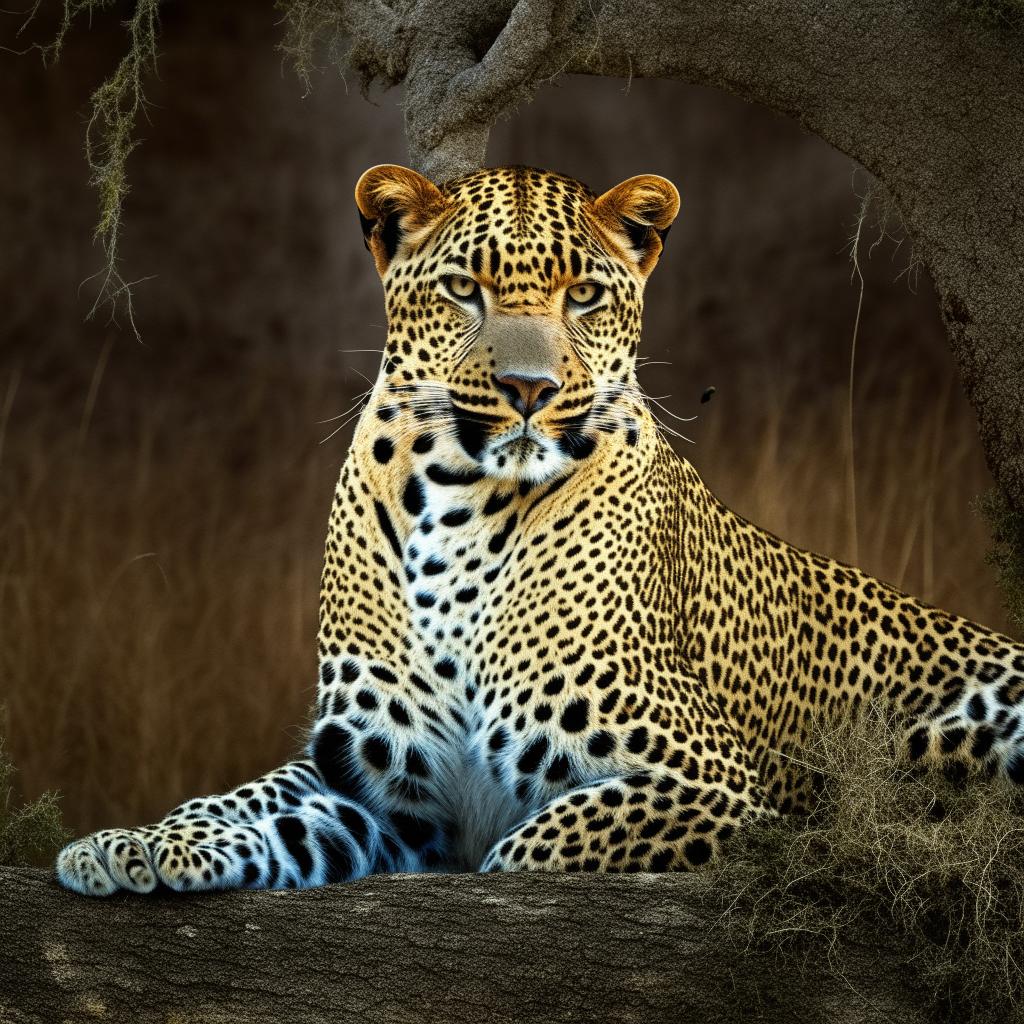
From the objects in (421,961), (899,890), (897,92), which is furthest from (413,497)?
(897,92)

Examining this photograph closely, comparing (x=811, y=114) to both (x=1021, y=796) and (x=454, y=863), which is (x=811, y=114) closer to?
(x=1021, y=796)

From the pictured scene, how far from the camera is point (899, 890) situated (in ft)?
14.7

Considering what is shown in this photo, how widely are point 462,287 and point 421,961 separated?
175cm

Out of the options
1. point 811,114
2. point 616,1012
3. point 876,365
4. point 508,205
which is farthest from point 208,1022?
point 876,365

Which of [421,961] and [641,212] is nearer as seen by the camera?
[421,961]

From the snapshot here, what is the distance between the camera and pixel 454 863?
504 cm

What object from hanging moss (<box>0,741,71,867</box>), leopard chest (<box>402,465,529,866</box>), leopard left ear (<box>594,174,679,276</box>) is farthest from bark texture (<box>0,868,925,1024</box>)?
leopard left ear (<box>594,174,679,276</box>)

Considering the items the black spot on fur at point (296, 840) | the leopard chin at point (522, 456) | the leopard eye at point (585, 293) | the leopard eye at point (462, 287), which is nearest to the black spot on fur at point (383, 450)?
the leopard chin at point (522, 456)

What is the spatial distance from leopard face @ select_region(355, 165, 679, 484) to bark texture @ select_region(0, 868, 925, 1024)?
115 centimetres

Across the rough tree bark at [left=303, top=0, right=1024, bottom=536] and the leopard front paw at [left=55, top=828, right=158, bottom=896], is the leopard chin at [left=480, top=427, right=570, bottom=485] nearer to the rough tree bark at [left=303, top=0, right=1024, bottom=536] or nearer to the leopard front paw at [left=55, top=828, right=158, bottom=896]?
the leopard front paw at [left=55, top=828, right=158, bottom=896]

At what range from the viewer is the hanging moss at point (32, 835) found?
5.65 meters

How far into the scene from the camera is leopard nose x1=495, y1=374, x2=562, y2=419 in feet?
14.4

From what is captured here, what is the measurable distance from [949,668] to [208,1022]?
2.61 meters

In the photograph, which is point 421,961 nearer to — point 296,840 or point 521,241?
point 296,840
